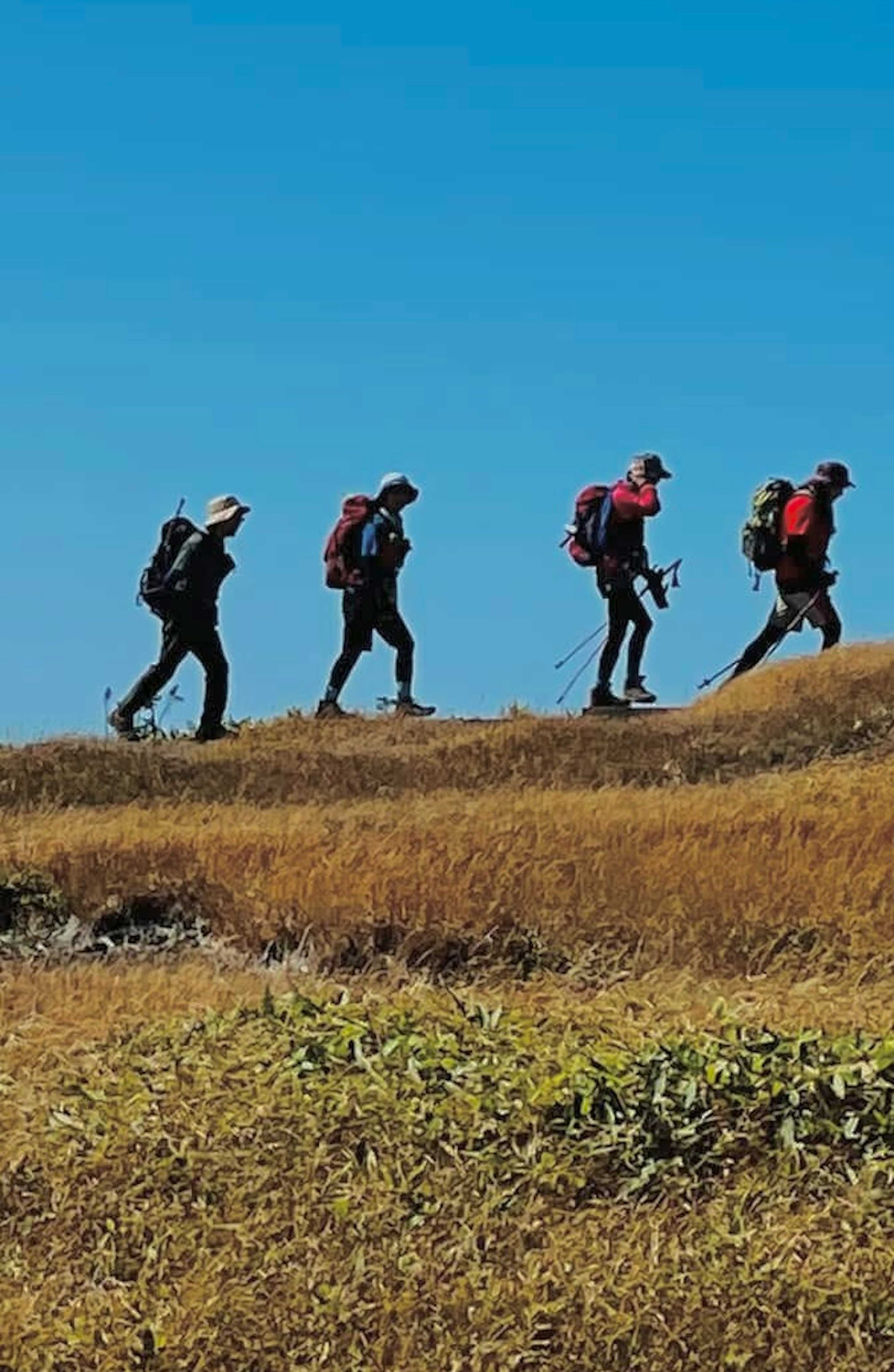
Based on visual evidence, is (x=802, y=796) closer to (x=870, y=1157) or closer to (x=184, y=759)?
(x=184, y=759)

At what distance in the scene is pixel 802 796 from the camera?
11852mm

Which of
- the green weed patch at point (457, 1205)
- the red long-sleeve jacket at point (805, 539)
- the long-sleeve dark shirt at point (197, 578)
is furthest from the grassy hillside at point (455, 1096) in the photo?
the red long-sleeve jacket at point (805, 539)

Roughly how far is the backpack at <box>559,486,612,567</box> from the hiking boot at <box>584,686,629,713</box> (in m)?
1.22

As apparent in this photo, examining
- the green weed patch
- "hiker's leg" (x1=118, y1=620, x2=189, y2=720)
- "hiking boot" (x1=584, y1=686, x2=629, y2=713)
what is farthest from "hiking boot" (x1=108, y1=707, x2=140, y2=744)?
the green weed patch

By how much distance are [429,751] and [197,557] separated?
280 centimetres

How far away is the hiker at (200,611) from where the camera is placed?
16.9 metres

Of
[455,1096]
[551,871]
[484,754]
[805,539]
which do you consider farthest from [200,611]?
[455,1096]

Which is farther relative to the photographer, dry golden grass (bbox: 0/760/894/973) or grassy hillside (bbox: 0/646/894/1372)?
dry golden grass (bbox: 0/760/894/973)

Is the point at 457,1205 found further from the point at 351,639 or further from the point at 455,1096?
the point at 351,639

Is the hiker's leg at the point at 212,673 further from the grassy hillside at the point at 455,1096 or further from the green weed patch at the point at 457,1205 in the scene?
the green weed patch at the point at 457,1205

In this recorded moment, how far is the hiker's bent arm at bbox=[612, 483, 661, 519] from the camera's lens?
17.7m

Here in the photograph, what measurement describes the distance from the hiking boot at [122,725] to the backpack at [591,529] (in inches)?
157

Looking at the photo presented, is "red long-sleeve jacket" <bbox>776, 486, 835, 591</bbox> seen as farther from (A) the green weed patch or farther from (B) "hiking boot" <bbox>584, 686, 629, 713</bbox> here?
(A) the green weed patch

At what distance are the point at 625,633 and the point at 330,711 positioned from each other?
8.82ft
